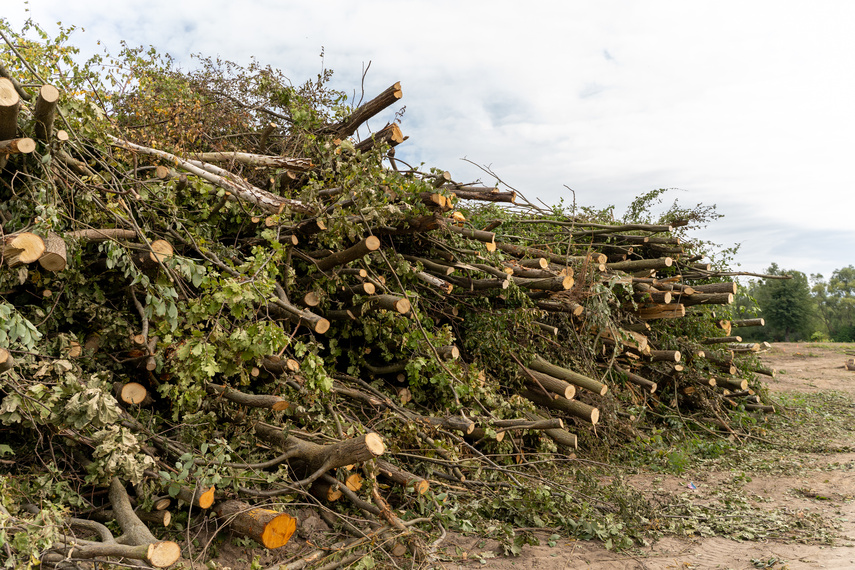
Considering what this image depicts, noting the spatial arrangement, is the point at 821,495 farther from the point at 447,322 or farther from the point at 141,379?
the point at 141,379

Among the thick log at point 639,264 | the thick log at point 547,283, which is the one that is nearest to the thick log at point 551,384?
the thick log at point 547,283

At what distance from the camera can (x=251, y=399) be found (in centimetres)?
372

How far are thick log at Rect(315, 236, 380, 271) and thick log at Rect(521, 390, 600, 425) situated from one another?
249cm

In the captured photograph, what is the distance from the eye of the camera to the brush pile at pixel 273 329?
10.8 feet

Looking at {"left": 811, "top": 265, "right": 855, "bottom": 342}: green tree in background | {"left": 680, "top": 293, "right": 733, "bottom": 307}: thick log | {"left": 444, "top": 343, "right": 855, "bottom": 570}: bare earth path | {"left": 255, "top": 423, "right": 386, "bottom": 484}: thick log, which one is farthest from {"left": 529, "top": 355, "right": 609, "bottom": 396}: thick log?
{"left": 811, "top": 265, "right": 855, "bottom": 342}: green tree in background

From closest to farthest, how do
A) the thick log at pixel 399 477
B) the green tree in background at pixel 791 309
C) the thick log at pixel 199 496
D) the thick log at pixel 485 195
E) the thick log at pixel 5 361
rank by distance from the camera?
1. the thick log at pixel 5 361
2. the thick log at pixel 199 496
3. the thick log at pixel 399 477
4. the thick log at pixel 485 195
5. the green tree in background at pixel 791 309

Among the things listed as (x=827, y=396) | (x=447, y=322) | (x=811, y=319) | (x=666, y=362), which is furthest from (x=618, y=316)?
(x=811, y=319)

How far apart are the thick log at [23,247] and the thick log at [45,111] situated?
2.90 ft

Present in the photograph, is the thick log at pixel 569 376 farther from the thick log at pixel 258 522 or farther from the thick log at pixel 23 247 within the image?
the thick log at pixel 23 247

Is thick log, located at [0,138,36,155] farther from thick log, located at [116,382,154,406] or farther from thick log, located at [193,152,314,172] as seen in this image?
thick log, located at [193,152,314,172]

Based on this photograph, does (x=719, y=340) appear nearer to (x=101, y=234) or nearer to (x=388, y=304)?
(x=388, y=304)

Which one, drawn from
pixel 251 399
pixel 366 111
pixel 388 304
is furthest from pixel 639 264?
pixel 251 399

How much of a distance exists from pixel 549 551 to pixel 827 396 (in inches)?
374

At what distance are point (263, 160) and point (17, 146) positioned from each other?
2.19 metres
